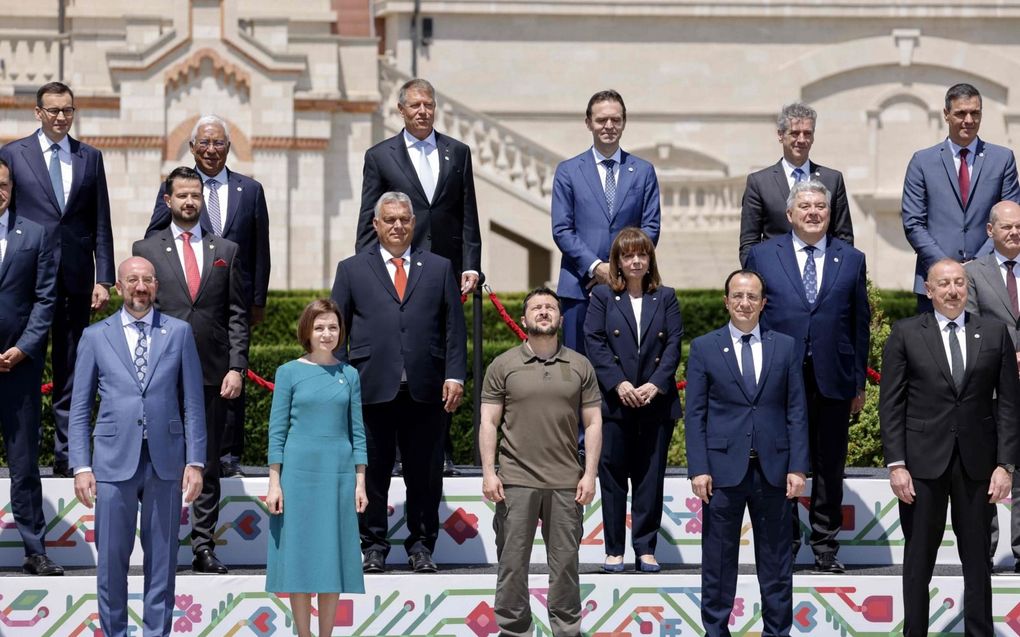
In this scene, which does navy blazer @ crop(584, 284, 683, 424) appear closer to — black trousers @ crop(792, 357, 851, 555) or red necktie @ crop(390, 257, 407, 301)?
black trousers @ crop(792, 357, 851, 555)

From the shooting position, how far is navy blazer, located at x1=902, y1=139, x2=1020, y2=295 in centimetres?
948

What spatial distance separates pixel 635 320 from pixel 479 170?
14.8 m

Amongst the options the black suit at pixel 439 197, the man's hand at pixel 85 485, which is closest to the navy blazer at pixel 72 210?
the black suit at pixel 439 197

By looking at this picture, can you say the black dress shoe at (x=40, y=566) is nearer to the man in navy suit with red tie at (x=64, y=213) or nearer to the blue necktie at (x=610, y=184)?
the man in navy suit with red tie at (x=64, y=213)

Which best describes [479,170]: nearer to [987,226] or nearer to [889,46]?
[889,46]

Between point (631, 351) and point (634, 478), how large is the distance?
2.30 ft

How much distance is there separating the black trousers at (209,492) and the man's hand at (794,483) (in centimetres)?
306

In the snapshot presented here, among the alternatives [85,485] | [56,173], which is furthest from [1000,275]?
[56,173]

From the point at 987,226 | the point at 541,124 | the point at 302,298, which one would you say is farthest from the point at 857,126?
the point at 987,226

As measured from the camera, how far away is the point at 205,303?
9.03 metres

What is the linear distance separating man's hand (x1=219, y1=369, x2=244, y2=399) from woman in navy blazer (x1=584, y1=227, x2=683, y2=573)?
1922mm

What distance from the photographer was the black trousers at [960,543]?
27.1 feet

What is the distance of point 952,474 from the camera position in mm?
8305

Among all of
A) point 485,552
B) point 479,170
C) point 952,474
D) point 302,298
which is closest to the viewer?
point 952,474
